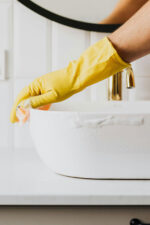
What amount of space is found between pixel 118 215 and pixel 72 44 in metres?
0.66

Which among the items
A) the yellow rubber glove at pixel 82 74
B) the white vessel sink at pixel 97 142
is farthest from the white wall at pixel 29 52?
the white vessel sink at pixel 97 142

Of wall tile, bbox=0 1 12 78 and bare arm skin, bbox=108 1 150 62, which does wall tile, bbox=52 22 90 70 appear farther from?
bare arm skin, bbox=108 1 150 62

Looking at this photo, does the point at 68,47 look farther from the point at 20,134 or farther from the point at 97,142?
the point at 97,142

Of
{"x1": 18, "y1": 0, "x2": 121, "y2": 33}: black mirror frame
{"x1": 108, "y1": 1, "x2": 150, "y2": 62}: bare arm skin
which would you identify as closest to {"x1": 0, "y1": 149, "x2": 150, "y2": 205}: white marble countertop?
{"x1": 108, "y1": 1, "x2": 150, "y2": 62}: bare arm skin

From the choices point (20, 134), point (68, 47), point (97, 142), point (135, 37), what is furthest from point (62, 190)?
point (68, 47)

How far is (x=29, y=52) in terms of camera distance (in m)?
1.04

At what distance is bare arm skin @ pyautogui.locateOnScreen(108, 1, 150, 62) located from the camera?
671 millimetres

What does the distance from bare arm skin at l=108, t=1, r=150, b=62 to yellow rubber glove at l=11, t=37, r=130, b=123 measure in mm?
19

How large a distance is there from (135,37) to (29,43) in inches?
18.8

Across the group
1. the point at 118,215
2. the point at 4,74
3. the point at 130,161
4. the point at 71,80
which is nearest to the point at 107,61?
the point at 71,80

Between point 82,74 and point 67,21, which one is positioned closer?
point 82,74

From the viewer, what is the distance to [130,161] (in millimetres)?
Answer: 637

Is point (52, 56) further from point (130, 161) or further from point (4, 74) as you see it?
point (130, 161)

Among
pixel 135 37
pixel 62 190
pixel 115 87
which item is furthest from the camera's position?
pixel 115 87
